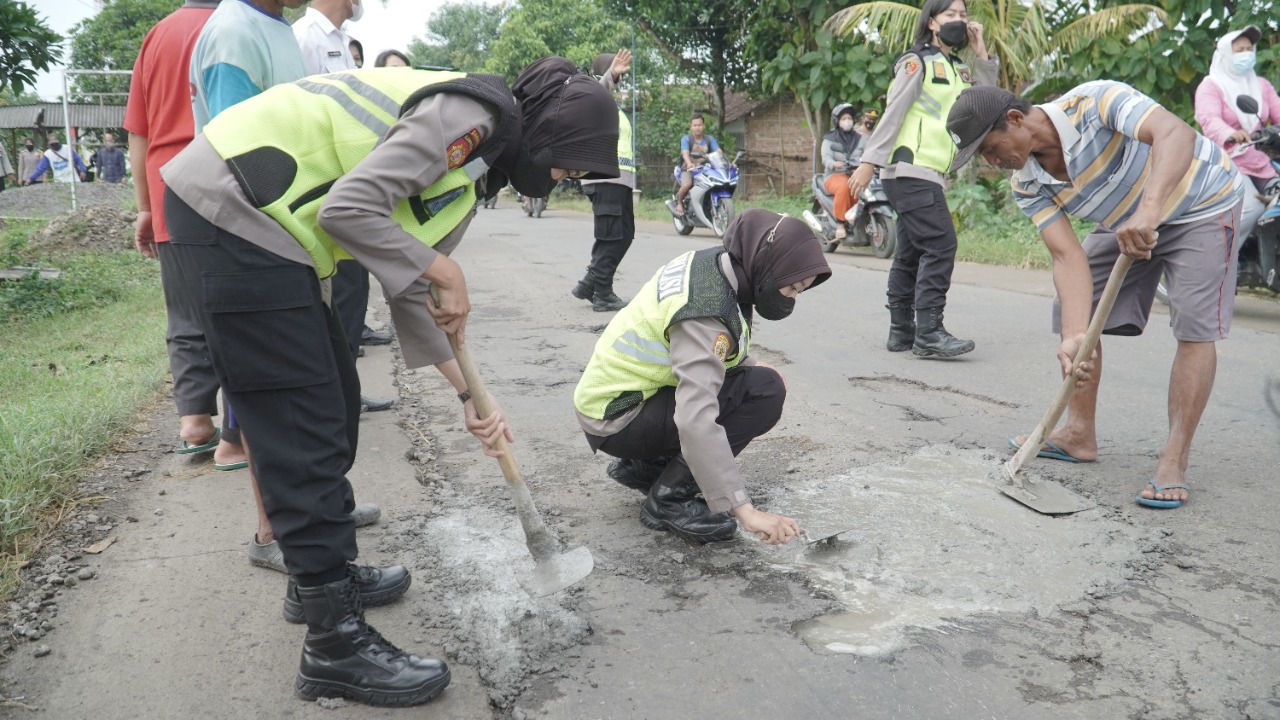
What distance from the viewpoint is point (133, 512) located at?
3.14 meters

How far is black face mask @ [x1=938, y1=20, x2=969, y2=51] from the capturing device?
4.95m

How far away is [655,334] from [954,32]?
10.3 feet

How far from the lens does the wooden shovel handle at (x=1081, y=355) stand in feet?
9.70

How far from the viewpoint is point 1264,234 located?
20.0 feet

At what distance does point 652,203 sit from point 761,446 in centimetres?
1761

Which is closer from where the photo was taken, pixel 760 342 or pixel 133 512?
pixel 133 512

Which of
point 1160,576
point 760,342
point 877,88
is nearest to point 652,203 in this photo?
point 877,88

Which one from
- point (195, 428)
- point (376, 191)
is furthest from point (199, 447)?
point (376, 191)

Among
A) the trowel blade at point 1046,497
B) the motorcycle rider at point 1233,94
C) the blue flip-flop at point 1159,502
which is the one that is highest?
the motorcycle rider at point 1233,94

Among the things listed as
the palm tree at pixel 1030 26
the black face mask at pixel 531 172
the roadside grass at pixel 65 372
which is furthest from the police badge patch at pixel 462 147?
the palm tree at pixel 1030 26

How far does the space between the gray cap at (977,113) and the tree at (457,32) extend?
57857 mm

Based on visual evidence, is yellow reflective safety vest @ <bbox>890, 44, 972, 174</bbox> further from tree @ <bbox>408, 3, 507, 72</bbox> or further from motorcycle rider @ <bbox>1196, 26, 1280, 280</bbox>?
tree @ <bbox>408, 3, 507, 72</bbox>

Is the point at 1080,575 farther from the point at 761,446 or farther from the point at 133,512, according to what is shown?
the point at 133,512

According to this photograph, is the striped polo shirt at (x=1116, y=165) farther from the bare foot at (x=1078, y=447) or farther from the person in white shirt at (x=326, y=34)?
the person in white shirt at (x=326, y=34)
